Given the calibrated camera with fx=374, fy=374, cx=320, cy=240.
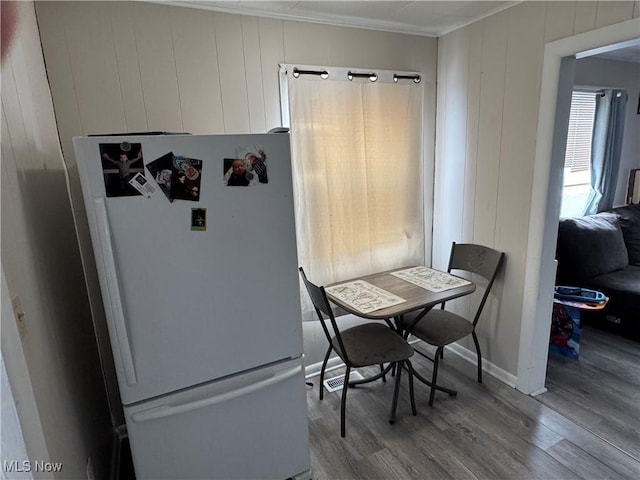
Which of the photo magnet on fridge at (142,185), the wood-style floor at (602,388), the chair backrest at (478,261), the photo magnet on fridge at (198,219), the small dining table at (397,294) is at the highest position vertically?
the photo magnet on fridge at (142,185)

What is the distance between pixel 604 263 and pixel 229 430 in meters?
3.32

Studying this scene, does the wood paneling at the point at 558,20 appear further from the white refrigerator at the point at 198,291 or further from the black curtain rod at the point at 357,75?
the white refrigerator at the point at 198,291

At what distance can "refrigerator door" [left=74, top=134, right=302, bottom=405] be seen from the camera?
127 cm

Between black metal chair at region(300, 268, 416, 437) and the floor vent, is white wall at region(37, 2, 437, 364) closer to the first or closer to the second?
black metal chair at region(300, 268, 416, 437)

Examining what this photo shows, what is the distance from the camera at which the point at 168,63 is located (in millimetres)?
1947

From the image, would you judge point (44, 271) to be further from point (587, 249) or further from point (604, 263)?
point (604, 263)

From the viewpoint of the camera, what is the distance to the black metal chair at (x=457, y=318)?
7.61ft

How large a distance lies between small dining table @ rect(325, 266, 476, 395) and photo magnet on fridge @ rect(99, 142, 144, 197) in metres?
1.27

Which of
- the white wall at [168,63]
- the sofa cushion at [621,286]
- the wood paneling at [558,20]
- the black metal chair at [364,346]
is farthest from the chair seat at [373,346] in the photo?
the sofa cushion at [621,286]

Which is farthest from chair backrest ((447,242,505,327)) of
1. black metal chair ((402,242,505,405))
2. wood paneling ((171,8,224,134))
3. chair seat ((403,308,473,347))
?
wood paneling ((171,8,224,134))

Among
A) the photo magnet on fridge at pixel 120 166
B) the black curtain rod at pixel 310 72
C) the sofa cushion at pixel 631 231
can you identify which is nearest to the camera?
the photo magnet on fridge at pixel 120 166

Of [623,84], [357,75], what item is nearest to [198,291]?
[357,75]

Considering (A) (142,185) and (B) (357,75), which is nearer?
(A) (142,185)

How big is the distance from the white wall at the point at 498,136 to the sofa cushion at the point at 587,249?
1.14 meters
